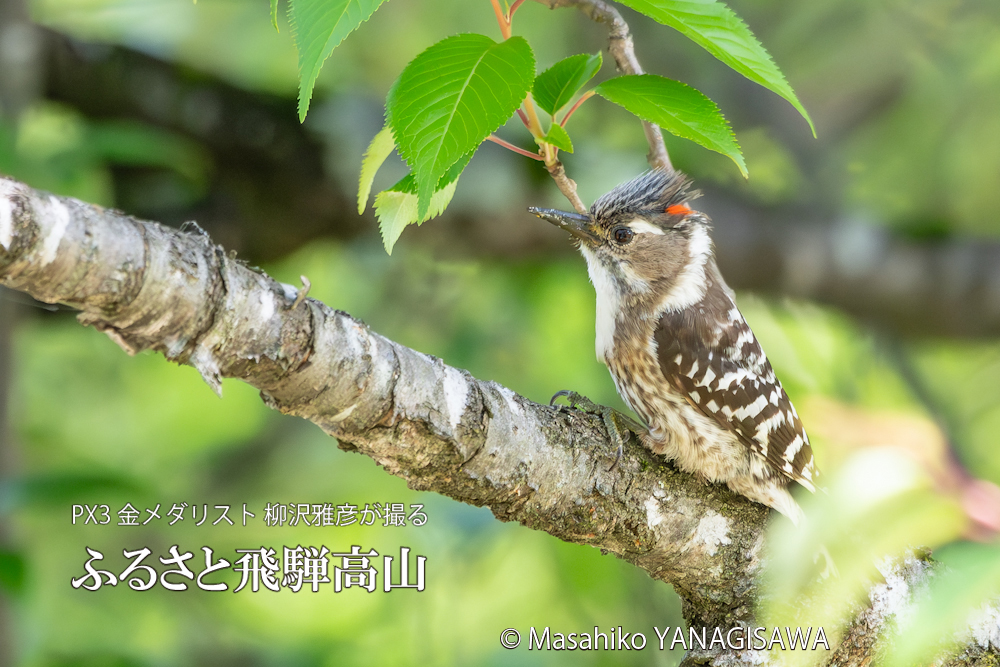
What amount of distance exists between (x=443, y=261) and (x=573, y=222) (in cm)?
173

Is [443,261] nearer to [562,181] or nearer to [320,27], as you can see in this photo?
[562,181]

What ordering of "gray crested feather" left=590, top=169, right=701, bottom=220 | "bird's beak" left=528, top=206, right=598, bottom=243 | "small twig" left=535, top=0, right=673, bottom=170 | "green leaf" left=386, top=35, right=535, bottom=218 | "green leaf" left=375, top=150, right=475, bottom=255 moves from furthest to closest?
1. "gray crested feather" left=590, top=169, right=701, bottom=220
2. "bird's beak" left=528, top=206, right=598, bottom=243
3. "small twig" left=535, top=0, right=673, bottom=170
4. "green leaf" left=375, top=150, right=475, bottom=255
5. "green leaf" left=386, top=35, right=535, bottom=218

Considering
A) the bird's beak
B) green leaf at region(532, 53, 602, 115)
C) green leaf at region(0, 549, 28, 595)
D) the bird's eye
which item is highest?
the bird's eye

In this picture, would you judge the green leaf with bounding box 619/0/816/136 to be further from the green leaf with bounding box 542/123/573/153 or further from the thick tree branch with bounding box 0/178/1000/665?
the thick tree branch with bounding box 0/178/1000/665

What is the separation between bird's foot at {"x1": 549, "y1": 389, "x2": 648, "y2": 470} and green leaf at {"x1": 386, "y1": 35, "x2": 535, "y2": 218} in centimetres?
95

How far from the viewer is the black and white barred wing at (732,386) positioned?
2365mm

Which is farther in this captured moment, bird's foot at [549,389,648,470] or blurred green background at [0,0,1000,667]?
blurred green background at [0,0,1000,667]

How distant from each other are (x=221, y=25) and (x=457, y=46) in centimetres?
373

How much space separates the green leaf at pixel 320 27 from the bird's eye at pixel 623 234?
152 cm

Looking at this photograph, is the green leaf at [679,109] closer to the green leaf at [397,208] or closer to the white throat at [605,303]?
the green leaf at [397,208]

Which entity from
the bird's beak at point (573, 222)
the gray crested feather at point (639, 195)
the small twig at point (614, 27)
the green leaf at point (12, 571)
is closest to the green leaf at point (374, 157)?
the small twig at point (614, 27)

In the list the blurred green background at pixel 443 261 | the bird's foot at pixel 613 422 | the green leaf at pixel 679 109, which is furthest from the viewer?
the blurred green background at pixel 443 261

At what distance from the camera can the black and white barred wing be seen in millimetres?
2365

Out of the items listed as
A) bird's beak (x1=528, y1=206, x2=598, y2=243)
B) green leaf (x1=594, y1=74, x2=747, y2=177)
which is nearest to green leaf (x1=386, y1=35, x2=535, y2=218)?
green leaf (x1=594, y1=74, x2=747, y2=177)
